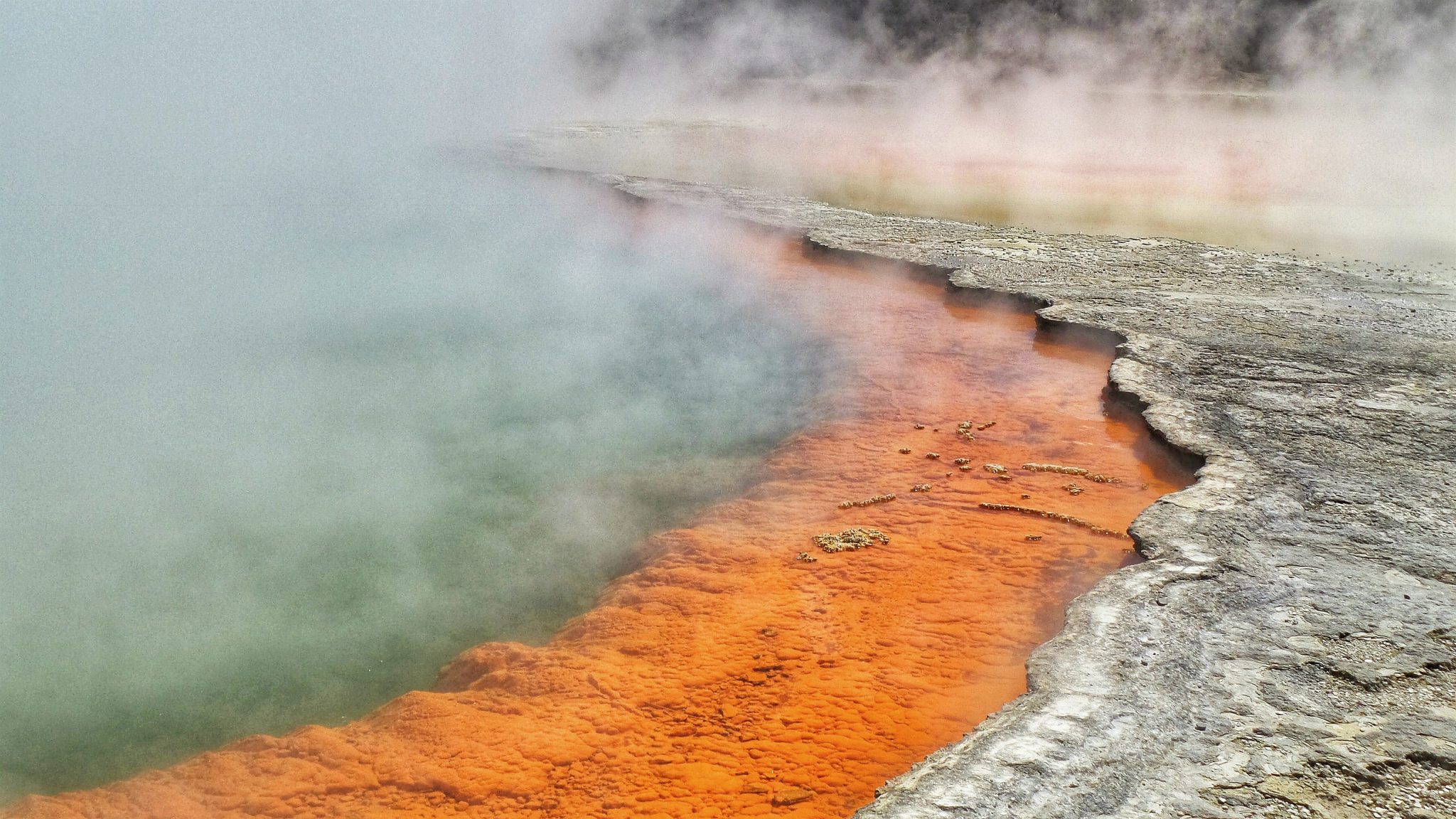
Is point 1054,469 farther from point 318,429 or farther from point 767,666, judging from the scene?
point 318,429

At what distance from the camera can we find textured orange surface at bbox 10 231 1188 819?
2.50 metres

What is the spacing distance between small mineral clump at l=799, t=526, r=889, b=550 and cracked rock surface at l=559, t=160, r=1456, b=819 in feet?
2.94

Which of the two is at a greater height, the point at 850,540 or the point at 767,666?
the point at 850,540

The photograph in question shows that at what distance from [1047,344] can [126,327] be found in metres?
5.51

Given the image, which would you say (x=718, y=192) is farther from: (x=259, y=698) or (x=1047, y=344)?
(x=259, y=698)

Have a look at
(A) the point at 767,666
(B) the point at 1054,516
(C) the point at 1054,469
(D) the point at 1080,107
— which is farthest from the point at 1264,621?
(D) the point at 1080,107

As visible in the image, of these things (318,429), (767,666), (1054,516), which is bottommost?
(767,666)

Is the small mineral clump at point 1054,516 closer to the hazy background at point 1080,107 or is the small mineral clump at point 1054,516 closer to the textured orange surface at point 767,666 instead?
the textured orange surface at point 767,666

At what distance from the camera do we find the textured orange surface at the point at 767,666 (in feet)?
8.21

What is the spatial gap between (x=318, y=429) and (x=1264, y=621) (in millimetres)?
4077

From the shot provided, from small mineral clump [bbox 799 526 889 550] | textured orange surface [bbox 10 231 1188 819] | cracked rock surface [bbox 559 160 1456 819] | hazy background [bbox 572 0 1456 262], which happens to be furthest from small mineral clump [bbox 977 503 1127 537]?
hazy background [bbox 572 0 1456 262]

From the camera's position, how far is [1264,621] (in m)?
2.54

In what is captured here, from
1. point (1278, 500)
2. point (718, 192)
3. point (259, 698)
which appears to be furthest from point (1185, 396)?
point (718, 192)

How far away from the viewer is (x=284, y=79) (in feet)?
56.0
